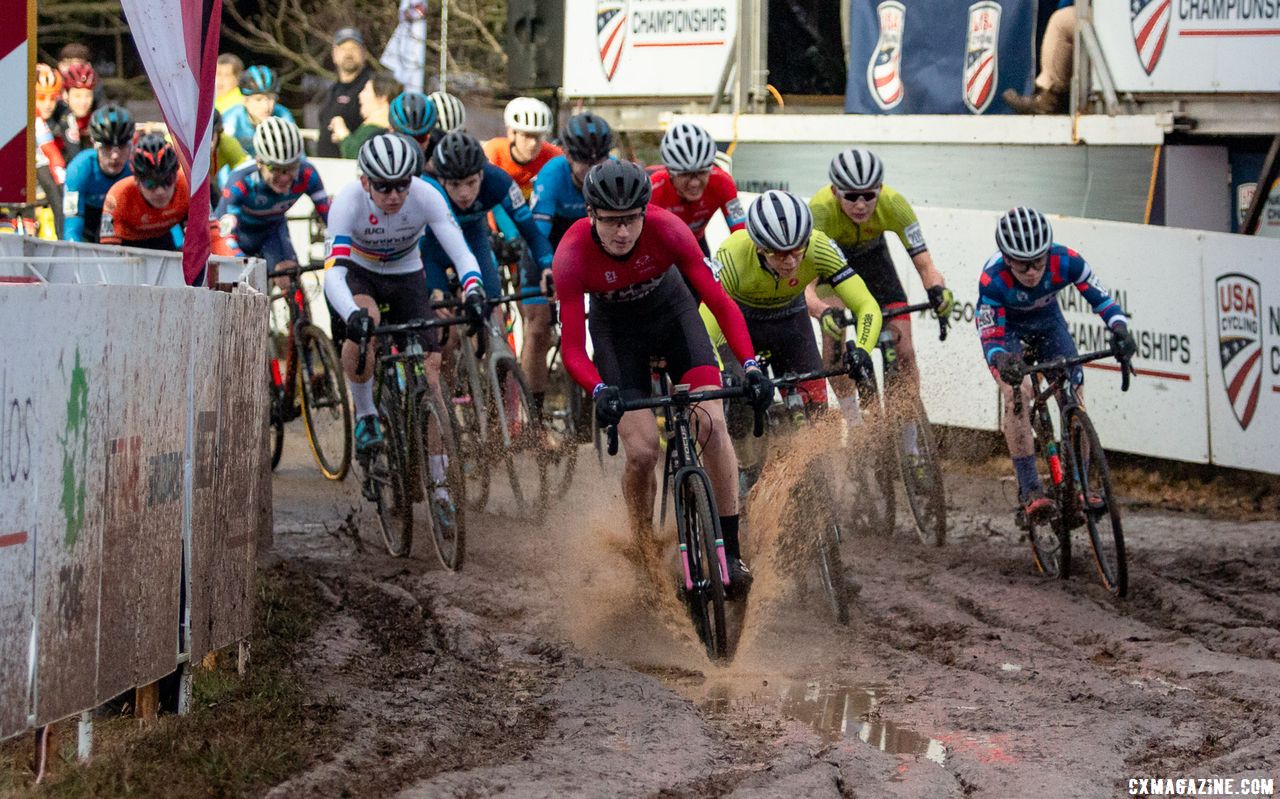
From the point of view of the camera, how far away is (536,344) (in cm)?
1089

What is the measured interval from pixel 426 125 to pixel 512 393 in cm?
233

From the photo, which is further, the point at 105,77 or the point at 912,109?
the point at 105,77

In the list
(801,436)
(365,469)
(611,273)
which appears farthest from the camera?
(365,469)

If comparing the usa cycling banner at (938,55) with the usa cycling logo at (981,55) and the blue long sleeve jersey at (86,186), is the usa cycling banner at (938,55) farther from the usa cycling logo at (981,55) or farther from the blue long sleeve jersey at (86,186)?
the blue long sleeve jersey at (86,186)

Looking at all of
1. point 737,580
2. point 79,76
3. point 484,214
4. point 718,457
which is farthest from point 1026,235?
point 79,76

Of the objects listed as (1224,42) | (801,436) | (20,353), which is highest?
(1224,42)

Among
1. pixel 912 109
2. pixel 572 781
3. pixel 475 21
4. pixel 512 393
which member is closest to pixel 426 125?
pixel 512 393

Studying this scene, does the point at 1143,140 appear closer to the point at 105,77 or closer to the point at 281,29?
the point at 281,29

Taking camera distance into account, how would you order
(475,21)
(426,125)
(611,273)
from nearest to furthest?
(611,273) < (426,125) < (475,21)

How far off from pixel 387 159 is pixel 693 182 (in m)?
1.77

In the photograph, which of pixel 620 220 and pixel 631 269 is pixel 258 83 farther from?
pixel 620 220

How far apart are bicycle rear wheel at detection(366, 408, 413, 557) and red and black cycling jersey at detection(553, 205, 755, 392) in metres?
1.85

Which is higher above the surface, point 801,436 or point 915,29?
point 915,29

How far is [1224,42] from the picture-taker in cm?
1207
